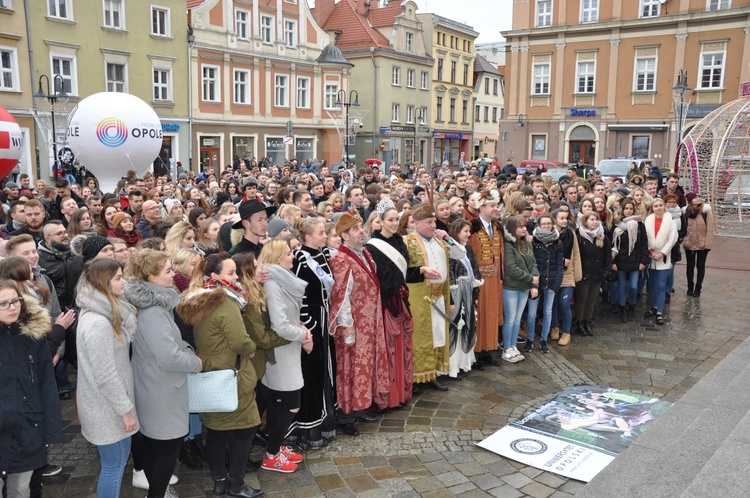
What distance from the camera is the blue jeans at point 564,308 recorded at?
8.38 m

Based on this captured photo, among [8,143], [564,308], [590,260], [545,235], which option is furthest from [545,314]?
[8,143]

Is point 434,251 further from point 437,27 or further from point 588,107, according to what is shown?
point 437,27

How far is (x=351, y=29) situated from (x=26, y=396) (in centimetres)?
4713

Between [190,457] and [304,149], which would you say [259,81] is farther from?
[190,457]

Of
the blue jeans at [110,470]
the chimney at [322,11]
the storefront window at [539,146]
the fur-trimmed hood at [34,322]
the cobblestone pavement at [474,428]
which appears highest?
the chimney at [322,11]

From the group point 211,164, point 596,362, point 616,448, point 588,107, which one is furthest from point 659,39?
point 616,448

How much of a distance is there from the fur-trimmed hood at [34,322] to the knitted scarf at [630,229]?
7877mm

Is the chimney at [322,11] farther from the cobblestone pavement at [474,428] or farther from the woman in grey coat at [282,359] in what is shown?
the woman in grey coat at [282,359]

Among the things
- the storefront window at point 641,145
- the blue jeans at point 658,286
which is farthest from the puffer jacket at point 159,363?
the storefront window at point 641,145

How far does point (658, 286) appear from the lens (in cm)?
956

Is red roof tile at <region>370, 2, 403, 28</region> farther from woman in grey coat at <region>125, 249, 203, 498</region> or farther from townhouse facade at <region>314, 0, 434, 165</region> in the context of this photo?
woman in grey coat at <region>125, 249, 203, 498</region>

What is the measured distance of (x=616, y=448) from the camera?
5.25 metres

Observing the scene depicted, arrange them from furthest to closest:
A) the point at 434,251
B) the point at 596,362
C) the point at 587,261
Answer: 1. the point at 587,261
2. the point at 596,362
3. the point at 434,251

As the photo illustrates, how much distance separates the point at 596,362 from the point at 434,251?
107 inches
